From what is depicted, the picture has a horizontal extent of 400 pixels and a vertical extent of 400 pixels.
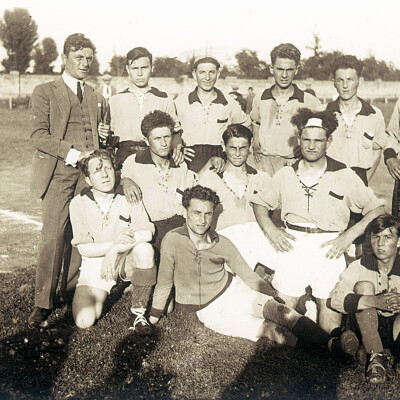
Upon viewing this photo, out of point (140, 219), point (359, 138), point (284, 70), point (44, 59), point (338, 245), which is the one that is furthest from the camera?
point (44, 59)

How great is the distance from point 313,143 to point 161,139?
121cm

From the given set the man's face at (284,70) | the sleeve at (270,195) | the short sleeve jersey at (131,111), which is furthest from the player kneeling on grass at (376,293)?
the short sleeve jersey at (131,111)

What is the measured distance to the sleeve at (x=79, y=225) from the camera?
13.5 ft

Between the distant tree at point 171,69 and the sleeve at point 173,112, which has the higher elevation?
the distant tree at point 171,69

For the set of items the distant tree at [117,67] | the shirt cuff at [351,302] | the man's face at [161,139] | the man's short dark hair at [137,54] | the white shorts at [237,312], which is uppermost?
the distant tree at [117,67]

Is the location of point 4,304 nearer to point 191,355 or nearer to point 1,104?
point 191,355

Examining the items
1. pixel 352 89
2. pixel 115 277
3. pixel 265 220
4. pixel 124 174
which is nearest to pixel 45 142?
pixel 124 174

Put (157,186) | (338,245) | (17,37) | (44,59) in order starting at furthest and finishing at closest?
(44,59) → (17,37) → (157,186) → (338,245)

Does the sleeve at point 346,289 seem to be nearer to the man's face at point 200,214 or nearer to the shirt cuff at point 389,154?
the man's face at point 200,214

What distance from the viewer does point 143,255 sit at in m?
3.98

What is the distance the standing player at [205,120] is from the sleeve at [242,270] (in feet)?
3.35

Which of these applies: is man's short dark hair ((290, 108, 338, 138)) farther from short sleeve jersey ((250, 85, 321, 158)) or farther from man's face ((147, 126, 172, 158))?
man's face ((147, 126, 172, 158))

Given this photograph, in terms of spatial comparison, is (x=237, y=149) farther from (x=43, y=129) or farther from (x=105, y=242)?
(x=43, y=129)

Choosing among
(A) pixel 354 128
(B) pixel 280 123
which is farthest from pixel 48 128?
(A) pixel 354 128
